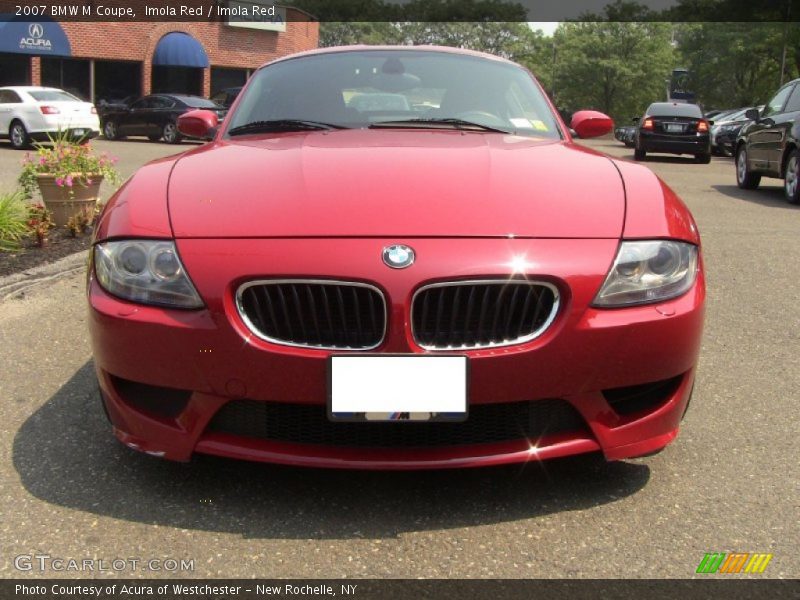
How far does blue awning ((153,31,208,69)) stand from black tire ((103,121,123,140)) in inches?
406

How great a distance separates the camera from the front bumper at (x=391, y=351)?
2.31 meters

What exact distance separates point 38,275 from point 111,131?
828 inches

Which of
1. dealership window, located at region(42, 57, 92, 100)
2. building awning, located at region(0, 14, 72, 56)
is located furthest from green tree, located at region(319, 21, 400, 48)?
A: building awning, located at region(0, 14, 72, 56)

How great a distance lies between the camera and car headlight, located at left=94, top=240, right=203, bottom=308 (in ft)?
7.88

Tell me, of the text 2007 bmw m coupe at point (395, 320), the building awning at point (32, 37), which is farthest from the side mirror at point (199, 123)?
the building awning at point (32, 37)

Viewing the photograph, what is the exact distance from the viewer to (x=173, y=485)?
2670 mm

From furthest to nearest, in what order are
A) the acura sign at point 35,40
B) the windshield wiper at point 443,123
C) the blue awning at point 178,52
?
the blue awning at point 178,52, the acura sign at point 35,40, the windshield wiper at point 443,123

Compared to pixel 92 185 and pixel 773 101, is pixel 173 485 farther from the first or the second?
pixel 773 101

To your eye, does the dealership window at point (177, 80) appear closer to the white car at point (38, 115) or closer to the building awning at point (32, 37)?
the building awning at point (32, 37)

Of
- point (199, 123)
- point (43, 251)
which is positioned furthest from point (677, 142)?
point (199, 123)

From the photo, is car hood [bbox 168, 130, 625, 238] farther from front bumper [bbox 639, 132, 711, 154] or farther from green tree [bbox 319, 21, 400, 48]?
green tree [bbox 319, 21, 400, 48]

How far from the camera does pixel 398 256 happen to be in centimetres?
236

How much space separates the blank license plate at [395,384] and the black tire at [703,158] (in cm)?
1853

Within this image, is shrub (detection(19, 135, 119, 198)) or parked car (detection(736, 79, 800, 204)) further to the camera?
parked car (detection(736, 79, 800, 204))
